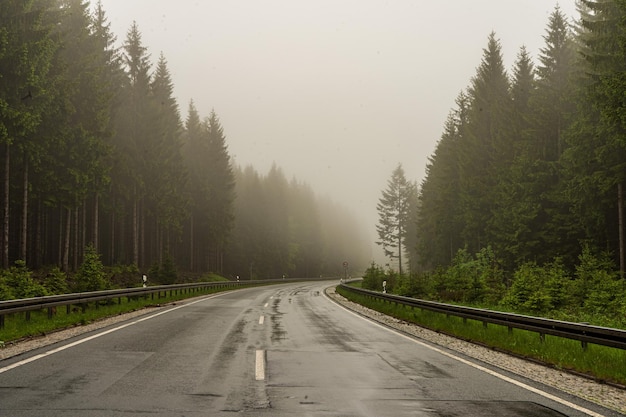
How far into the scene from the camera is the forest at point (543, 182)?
19.0 m

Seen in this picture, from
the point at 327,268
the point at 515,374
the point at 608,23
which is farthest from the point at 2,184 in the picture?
the point at 327,268

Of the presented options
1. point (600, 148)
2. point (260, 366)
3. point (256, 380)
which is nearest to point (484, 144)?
point (600, 148)

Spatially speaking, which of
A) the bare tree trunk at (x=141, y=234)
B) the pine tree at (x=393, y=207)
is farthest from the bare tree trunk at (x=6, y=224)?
the pine tree at (x=393, y=207)

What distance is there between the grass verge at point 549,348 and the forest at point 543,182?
12.6ft

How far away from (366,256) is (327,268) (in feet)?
257

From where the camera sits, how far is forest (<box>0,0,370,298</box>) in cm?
2203

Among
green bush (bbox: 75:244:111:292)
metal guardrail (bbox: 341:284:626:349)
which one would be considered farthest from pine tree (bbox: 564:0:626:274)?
green bush (bbox: 75:244:111:292)

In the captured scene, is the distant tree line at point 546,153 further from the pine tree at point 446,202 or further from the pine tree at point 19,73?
the pine tree at point 19,73

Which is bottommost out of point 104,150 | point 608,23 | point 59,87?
point 104,150

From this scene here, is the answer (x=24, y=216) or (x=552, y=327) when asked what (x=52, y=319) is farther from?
(x=552, y=327)

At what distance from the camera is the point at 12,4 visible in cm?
2150

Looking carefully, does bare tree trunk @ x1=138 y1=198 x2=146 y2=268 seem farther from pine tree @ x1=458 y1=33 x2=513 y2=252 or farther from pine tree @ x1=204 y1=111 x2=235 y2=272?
pine tree @ x1=458 y1=33 x2=513 y2=252

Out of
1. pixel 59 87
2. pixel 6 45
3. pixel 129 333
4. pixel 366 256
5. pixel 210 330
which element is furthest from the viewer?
pixel 366 256

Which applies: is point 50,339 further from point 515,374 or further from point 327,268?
point 327,268
